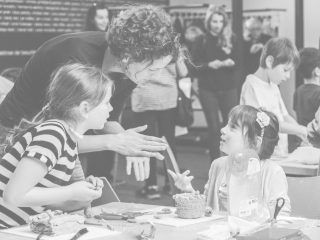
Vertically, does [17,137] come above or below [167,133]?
above

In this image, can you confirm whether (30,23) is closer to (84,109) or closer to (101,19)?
(101,19)

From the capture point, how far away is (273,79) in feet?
14.2

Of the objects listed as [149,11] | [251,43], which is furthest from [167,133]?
[149,11]

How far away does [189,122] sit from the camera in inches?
226

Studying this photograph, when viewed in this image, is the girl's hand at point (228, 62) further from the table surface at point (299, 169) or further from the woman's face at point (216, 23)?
the table surface at point (299, 169)

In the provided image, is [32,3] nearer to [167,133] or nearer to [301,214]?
[167,133]

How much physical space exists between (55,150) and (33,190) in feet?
0.51

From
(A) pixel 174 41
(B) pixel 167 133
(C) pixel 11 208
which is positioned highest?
(A) pixel 174 41

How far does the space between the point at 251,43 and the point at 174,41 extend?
17.5 ft

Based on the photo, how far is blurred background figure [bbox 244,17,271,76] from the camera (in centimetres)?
754

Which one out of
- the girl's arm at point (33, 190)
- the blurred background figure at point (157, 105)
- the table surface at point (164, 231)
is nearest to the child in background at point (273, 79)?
the blurred background figure at point (157, 105)

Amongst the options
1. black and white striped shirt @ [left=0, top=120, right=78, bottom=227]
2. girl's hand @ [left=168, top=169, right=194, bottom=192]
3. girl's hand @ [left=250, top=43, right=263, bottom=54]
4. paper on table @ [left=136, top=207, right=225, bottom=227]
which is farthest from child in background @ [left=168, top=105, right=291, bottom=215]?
girl's hand @ [left=250, top=43, right=263, bottom=54]

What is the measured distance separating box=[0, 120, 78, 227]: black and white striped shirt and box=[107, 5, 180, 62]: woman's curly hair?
1.17 feet

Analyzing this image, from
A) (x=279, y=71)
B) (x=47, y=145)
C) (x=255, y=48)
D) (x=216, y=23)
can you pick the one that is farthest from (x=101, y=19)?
(x=47, y=145)
